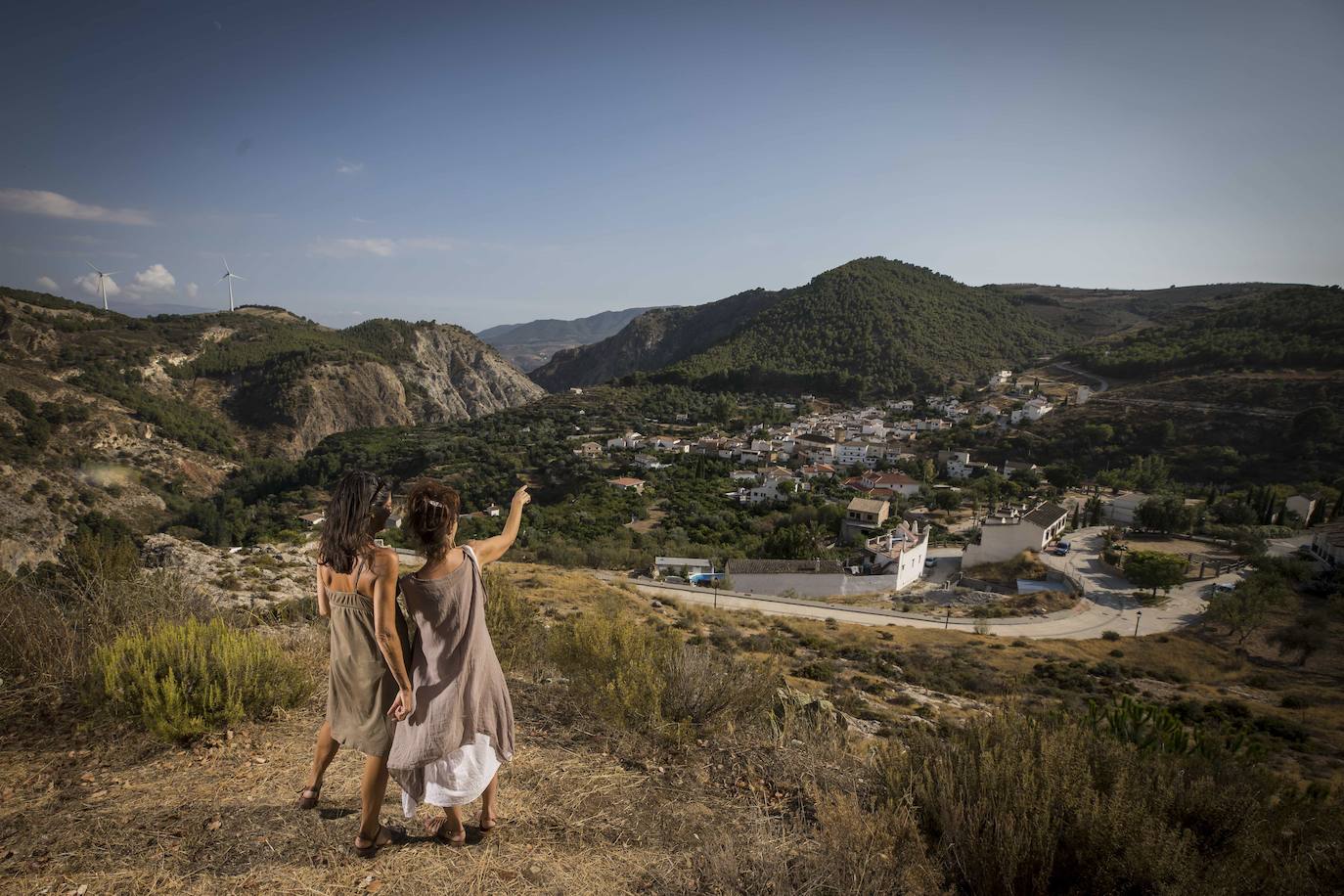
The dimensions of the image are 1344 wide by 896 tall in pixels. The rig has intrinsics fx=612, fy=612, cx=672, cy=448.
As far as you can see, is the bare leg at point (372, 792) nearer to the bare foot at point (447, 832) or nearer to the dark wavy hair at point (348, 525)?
the bare foot at point (447, 832)

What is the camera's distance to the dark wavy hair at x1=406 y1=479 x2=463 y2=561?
2295 mm

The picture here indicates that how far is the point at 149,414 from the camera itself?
169 ft

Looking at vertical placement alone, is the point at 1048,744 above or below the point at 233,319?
below

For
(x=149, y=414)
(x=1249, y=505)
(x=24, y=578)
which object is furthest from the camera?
(x=149, y=414)

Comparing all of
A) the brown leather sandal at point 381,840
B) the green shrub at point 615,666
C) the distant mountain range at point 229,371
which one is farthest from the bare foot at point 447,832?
the distant mountain range at point 229,371

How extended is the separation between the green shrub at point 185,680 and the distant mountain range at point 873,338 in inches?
2766

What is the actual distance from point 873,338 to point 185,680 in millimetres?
82894

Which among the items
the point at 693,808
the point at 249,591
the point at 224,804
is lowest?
the point at 249,591

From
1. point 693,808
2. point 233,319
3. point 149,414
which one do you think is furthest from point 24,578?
point 233,319

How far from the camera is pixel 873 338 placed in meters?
79.5

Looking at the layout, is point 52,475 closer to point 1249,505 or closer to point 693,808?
point 693,808

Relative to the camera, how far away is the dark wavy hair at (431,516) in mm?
2295

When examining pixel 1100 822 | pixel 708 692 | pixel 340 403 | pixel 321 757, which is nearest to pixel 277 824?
pixel 321 757

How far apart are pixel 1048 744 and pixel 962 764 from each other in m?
0.39
